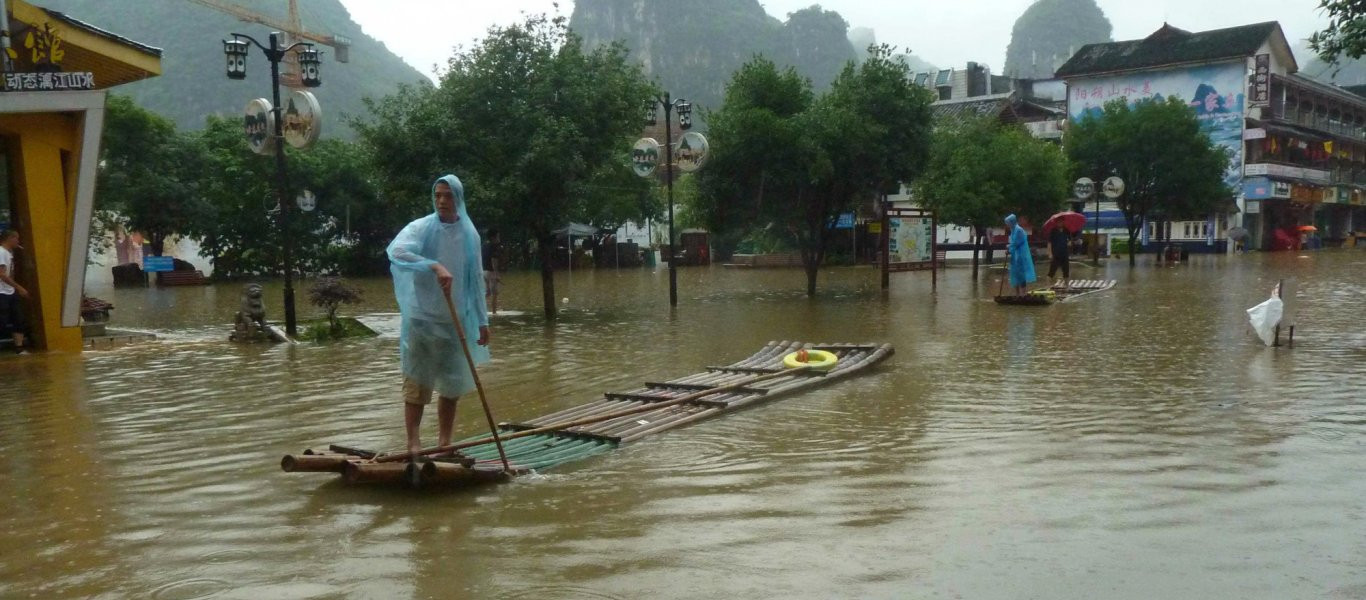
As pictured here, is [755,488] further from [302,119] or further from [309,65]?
[309,65]

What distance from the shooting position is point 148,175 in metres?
35.4

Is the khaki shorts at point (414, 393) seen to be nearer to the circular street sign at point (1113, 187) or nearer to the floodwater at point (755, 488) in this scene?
the floodwater at point (755, 488)

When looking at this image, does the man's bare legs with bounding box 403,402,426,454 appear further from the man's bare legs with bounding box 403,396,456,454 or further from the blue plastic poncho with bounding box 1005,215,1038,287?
the blue plastic poncho with bounding box 1005,215,1038,287

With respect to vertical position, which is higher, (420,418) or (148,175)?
(148,175)

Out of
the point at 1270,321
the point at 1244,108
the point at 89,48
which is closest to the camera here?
the point at 1270,321

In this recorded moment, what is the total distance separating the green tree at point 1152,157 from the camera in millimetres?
40562

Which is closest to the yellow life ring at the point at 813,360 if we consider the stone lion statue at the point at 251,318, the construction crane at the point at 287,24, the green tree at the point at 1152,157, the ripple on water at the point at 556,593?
the ripple on water at the point at 556,593

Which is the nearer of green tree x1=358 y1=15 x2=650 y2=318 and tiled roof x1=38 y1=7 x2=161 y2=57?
tiled roof x1=38 y1=7 x2=161 y2=57

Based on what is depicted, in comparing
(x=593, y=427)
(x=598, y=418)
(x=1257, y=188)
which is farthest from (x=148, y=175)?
(x=1257, y=188)

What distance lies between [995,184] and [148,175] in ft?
87.3

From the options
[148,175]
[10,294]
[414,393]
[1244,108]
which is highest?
[1244,108]

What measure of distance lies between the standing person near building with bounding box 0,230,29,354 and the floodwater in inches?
25.0

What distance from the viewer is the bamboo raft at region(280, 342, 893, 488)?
5.74m

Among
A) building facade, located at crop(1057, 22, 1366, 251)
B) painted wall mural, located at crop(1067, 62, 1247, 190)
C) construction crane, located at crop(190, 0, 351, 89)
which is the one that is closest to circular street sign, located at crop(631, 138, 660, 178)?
building facade, located at crop(1057, 22, 1366, 251)
